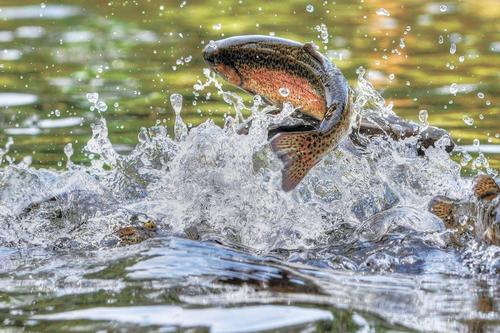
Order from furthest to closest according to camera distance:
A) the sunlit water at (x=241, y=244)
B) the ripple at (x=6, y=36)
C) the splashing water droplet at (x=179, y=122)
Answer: the ripple at (x=6, y=36), the splashing water droplet at (x=179, y=122), the sunlit water at (x=241, y=244)

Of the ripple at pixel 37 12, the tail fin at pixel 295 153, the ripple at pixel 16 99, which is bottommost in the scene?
the tail fin at pixel 295 153

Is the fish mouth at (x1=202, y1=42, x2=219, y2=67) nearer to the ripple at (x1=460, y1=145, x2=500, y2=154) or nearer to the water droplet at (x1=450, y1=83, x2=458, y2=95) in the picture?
the ripple at (x1=460, y1=145, x2=500, y2=154)

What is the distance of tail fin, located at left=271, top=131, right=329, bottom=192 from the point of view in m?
5.80

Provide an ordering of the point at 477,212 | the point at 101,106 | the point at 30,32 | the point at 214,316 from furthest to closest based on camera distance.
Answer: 1. the point at 30,32
2. the point at 101,106
3. the point at 477,212
4. the point at 214,316

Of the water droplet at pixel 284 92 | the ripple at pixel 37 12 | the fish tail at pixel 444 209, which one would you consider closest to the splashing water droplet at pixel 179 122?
the water droplet at pixel 284 92

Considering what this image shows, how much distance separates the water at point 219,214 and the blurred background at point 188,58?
0.04 meters

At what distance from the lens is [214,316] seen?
438cm

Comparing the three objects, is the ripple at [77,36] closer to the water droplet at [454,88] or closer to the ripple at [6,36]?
the ripple at [6,36]

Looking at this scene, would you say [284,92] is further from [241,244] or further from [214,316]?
[214,316]

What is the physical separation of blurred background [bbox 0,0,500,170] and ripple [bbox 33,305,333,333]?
369 centimetres

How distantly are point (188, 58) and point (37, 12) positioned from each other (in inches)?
131

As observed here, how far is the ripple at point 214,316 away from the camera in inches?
168

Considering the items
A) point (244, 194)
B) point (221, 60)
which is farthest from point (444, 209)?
point (221, 60)

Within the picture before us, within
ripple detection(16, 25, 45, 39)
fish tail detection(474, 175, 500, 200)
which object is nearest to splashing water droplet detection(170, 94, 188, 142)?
fish tail detection(474, 175, 500, 200)
